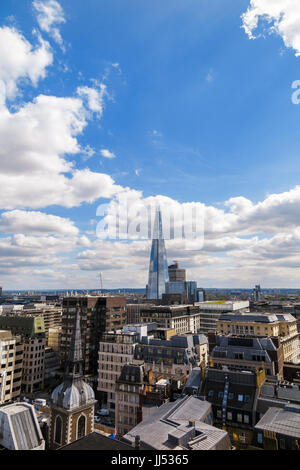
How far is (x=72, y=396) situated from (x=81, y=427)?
15.8 feet

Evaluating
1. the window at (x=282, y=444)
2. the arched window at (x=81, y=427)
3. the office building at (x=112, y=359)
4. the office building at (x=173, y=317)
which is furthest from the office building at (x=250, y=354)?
the office building at (x=173, y=317)

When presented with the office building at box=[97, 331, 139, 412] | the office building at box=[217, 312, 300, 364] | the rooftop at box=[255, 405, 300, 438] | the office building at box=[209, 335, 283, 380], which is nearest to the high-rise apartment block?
the office building at box=[97, 331, 139, 412]

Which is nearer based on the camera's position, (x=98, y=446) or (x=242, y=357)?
(x=98, y=446)

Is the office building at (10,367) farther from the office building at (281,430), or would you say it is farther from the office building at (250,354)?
the office building at (281,430)

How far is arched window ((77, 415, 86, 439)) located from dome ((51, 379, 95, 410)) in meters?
2.05

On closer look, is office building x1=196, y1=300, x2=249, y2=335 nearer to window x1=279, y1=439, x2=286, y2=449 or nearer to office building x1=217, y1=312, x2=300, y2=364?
office building x1=217, y1=312, x2=300, y2=364

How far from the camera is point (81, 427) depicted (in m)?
45.1

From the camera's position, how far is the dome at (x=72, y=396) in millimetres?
44969

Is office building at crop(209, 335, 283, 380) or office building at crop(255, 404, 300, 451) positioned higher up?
office building at crop(255, 404, 300, 451)

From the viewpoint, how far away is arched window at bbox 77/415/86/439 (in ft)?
147

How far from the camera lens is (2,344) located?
322ft
